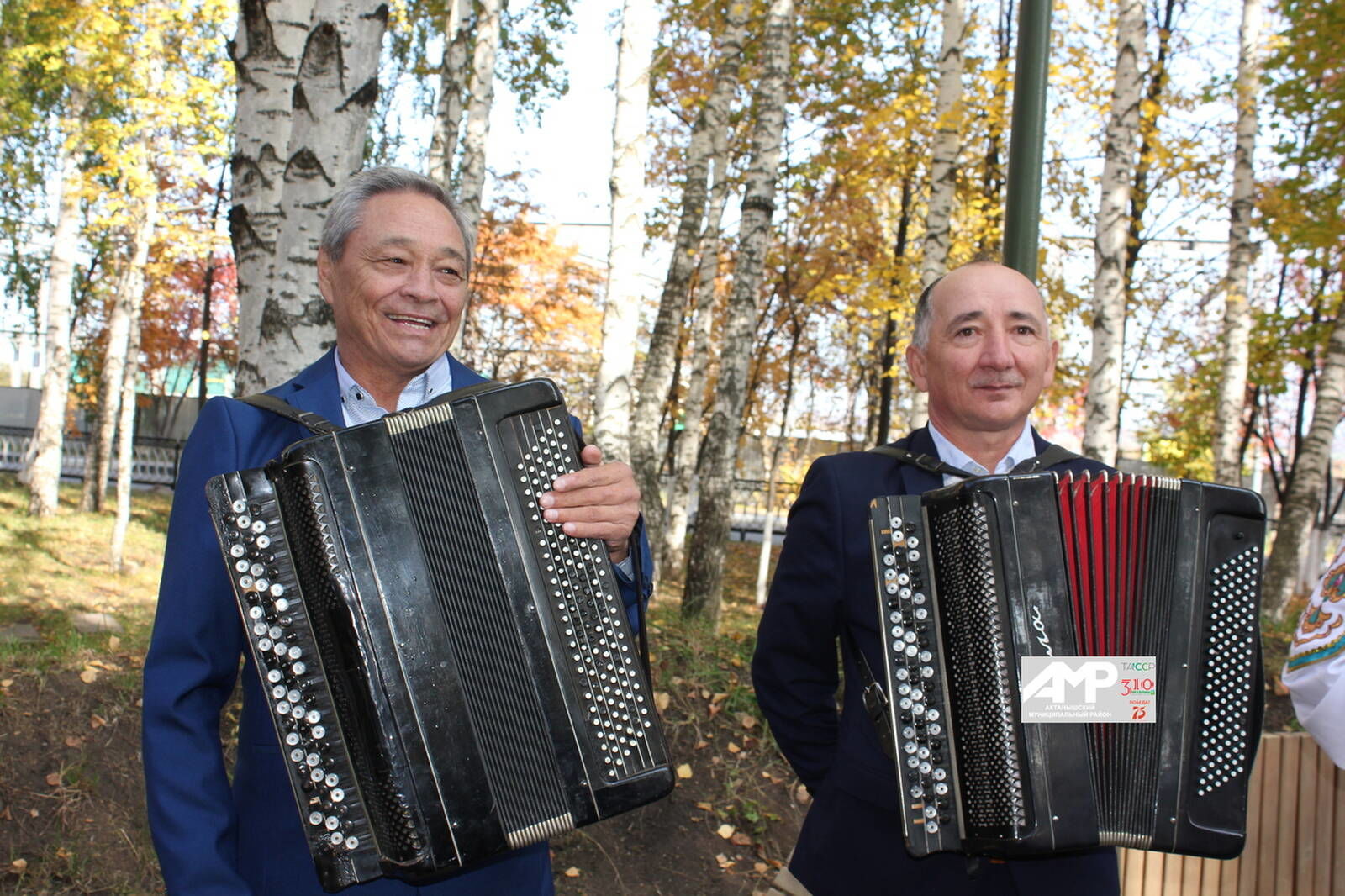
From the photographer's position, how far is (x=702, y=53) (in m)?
19.0

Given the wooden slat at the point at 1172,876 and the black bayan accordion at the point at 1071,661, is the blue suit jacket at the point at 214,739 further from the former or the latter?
the wooden slat at the point at 1172,876

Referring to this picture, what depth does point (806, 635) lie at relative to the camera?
8.61ft

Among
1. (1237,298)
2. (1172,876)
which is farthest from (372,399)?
(1237,298)

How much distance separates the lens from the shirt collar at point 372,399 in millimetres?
2352

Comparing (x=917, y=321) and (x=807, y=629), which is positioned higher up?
(x=917, y=321)

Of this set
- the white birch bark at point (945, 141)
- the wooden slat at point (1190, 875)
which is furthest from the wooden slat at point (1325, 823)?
the white birch bark at point (945, 141)

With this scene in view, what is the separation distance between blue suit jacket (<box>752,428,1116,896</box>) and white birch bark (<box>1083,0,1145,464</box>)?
7.07m

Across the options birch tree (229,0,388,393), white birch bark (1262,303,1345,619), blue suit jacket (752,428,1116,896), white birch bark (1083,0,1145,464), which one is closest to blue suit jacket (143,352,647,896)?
blue suit jacket (752,428,1116,896)

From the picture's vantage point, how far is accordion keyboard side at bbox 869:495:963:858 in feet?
6.89

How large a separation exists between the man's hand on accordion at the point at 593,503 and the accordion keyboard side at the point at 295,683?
1.65 ft

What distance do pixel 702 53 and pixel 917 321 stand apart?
17.7m

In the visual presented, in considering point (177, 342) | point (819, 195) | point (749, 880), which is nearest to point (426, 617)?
point (749, 880)

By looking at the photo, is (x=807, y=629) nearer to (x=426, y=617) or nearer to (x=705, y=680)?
(x=426, y=617)

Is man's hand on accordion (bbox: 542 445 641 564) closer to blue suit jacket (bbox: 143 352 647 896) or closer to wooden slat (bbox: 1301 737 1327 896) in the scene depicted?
blue suit jacket (bbox: 143 352 647 896)
